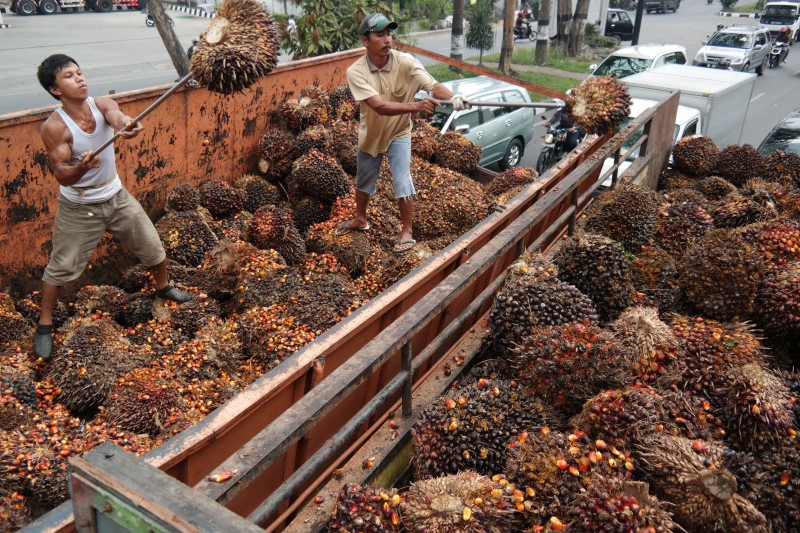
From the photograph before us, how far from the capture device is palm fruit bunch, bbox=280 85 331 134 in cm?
687

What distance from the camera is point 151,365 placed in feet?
13.4

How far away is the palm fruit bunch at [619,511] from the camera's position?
2.18m

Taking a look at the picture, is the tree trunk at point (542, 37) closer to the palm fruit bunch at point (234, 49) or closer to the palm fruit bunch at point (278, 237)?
the palm fruit bunch at point (278, 237)

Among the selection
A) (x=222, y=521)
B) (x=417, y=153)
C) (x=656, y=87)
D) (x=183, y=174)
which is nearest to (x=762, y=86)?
(x=656, y=87)

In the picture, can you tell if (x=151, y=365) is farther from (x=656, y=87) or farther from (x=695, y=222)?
(x=656, y=87)

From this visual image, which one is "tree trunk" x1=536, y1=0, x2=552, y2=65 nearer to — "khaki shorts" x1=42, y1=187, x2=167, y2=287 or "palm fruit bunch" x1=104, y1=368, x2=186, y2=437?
"khaki shorts" x1=42, y1=187, x2=167, y2=287

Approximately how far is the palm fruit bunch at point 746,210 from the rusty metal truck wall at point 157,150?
442cm

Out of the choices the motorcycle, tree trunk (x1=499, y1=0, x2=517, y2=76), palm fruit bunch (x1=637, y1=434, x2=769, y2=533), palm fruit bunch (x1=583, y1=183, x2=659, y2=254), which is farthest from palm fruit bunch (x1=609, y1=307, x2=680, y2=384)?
the motorcycle

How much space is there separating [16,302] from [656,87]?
932 centimetres

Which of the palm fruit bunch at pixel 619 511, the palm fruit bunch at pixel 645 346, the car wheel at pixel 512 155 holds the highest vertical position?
the palm fruit bunch at pixel 645 346

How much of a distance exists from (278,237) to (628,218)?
2785 mm

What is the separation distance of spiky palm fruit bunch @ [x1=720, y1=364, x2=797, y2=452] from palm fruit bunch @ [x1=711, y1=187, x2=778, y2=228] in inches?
91.4

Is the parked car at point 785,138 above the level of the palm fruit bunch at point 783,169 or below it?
below

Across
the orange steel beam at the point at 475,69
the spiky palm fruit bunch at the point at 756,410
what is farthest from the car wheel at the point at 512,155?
the spiky palm fruit bunch at the point at 756,410
